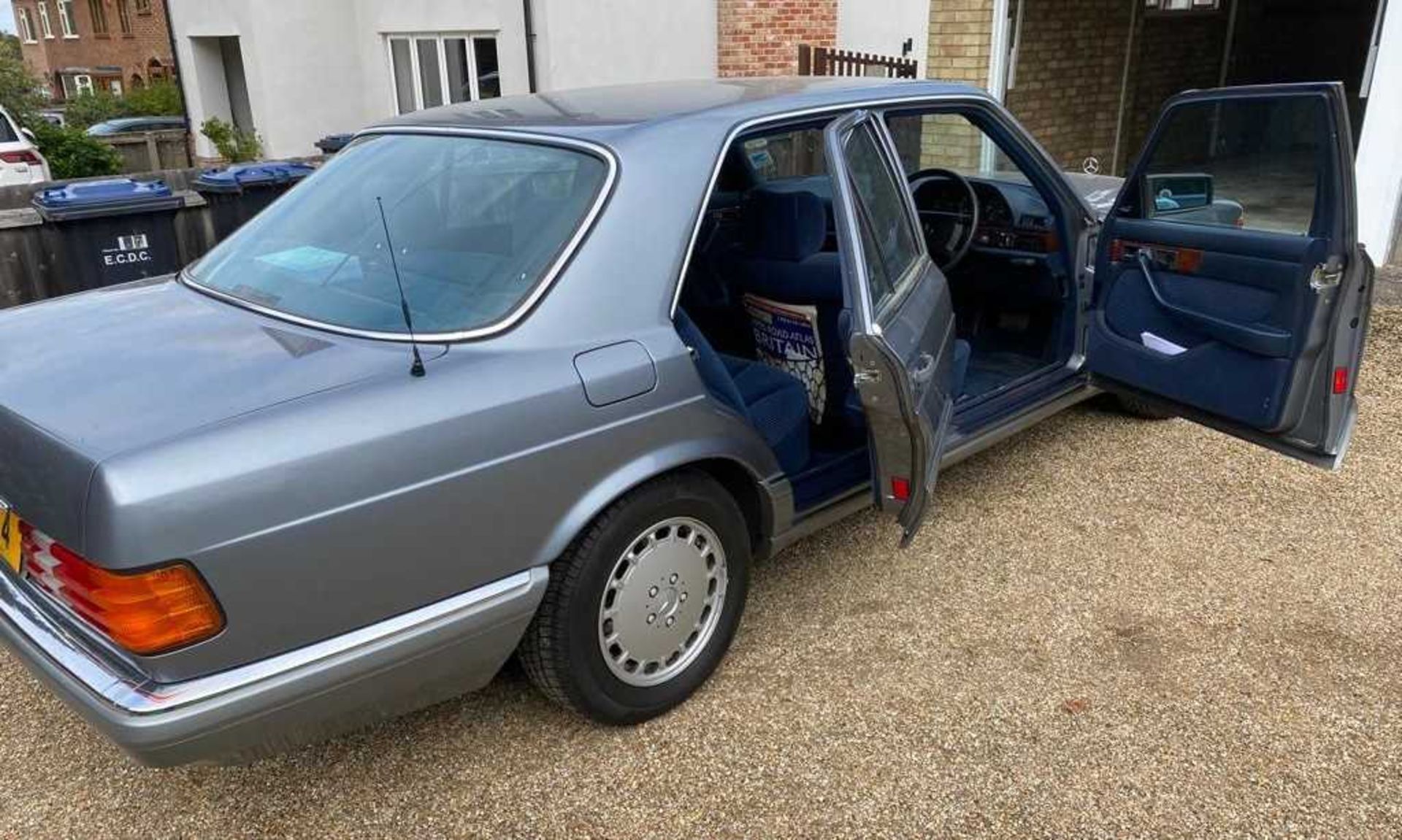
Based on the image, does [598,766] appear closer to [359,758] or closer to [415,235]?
[359,758]

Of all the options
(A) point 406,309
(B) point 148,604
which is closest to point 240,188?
(A) point 406,309

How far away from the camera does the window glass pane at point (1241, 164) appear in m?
3.53

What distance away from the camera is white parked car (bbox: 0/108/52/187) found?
440 inches

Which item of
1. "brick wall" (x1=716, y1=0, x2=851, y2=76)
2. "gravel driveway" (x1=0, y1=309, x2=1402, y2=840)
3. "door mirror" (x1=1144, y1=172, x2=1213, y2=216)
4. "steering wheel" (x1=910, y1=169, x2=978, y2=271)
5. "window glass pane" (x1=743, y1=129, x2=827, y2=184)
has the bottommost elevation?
"gravel driveway" (x1=0, y1=309, x2=1402, y2=840)

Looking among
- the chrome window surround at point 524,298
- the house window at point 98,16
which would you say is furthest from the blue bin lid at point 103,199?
the house window at point 98,16

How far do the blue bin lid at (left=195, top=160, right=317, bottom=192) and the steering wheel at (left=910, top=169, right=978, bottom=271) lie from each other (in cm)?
450

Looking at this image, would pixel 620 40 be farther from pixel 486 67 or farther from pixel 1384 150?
pixel 1384 150

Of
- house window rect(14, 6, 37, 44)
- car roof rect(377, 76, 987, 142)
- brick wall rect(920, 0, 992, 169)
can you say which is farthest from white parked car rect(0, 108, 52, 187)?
house window rect(14, 6, 37, 44)

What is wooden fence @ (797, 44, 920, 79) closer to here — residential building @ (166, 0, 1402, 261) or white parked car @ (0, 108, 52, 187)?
A: residential building @ (166, 0, 1402, 261)

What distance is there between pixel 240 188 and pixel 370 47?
840 cm

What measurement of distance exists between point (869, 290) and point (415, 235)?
49.1 inches

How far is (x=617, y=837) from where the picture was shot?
8.17ft

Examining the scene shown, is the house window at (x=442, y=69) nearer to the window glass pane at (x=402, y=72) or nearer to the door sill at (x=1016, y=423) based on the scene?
the window glass pane at (x=402, y=72)

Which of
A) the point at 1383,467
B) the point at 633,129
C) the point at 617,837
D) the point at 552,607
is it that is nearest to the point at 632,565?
the point at 552,607
